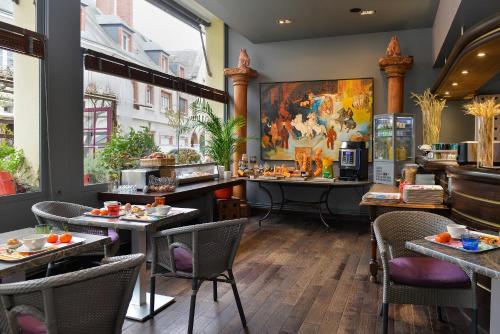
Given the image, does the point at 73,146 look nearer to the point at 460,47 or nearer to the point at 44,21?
the point at 44,21

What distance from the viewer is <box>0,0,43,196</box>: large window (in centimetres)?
374

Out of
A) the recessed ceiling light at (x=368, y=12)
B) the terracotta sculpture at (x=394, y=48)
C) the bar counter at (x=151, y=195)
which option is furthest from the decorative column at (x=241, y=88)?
the terracotta sculpture at (x=394, y=48)

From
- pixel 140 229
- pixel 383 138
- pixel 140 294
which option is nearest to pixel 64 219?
pixel 140 229

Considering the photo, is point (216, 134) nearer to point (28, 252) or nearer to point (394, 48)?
point (394, 48)

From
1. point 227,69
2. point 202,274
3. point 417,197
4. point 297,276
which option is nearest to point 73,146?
point 202,274

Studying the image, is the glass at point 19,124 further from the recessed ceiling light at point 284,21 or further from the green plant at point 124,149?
the recessed ceiling light at point 284,21

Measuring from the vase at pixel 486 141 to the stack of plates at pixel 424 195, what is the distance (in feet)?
1.46

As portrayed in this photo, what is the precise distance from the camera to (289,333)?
9.54 ft

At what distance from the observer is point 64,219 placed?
3182 mm

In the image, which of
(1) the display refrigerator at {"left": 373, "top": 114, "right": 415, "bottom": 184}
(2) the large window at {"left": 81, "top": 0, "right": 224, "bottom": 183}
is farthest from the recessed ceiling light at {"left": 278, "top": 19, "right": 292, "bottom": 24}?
(1) the display refrigerator at {"left": 373, "top": 114, "right": 415, "bottom": 184}

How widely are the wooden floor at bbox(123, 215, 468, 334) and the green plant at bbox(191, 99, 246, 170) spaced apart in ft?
7.16

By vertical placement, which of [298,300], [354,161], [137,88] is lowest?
[298,300]

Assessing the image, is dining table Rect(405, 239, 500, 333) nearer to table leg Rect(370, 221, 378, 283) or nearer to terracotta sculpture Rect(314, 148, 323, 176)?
table leg Rect(370, 221, 378, 283)

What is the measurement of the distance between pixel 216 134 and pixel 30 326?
540cm
